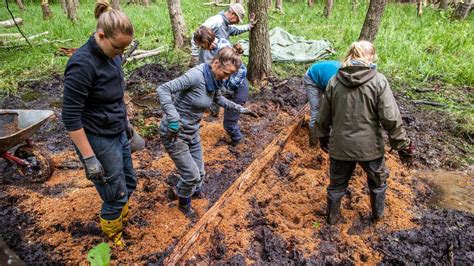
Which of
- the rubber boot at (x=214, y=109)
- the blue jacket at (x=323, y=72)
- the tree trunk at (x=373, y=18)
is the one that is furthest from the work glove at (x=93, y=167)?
the tree trunk at (x=373, y=18)

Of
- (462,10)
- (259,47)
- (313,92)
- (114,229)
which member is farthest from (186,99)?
(462,10)

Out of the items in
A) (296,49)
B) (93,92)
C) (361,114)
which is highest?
(93,92)

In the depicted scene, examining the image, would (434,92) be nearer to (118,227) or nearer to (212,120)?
(212,120)

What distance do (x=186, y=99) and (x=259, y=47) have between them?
411 cm

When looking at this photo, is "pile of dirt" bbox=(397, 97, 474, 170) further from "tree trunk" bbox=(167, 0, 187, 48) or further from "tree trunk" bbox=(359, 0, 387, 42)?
"tree trunk" bbox=(167, 0, 187, 48)

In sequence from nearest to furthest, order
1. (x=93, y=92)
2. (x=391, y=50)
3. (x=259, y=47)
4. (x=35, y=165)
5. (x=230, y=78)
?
(x=93, y=92), (x=35, y=165), (x=230, y=78), (x=259, y=47), (x=391, y=50)

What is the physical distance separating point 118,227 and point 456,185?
4101mm

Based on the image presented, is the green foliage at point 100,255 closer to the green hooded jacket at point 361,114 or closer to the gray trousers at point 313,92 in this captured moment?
the green hooded jacket at point 361,114

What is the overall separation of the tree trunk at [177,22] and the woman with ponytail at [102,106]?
6.76 m

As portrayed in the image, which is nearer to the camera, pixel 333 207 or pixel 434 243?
pixel 434 243

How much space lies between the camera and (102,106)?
2568 mm

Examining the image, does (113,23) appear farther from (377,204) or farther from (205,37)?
(377,204)

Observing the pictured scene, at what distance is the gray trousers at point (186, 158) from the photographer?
3.22 m

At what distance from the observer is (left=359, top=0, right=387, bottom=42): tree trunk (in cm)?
695
